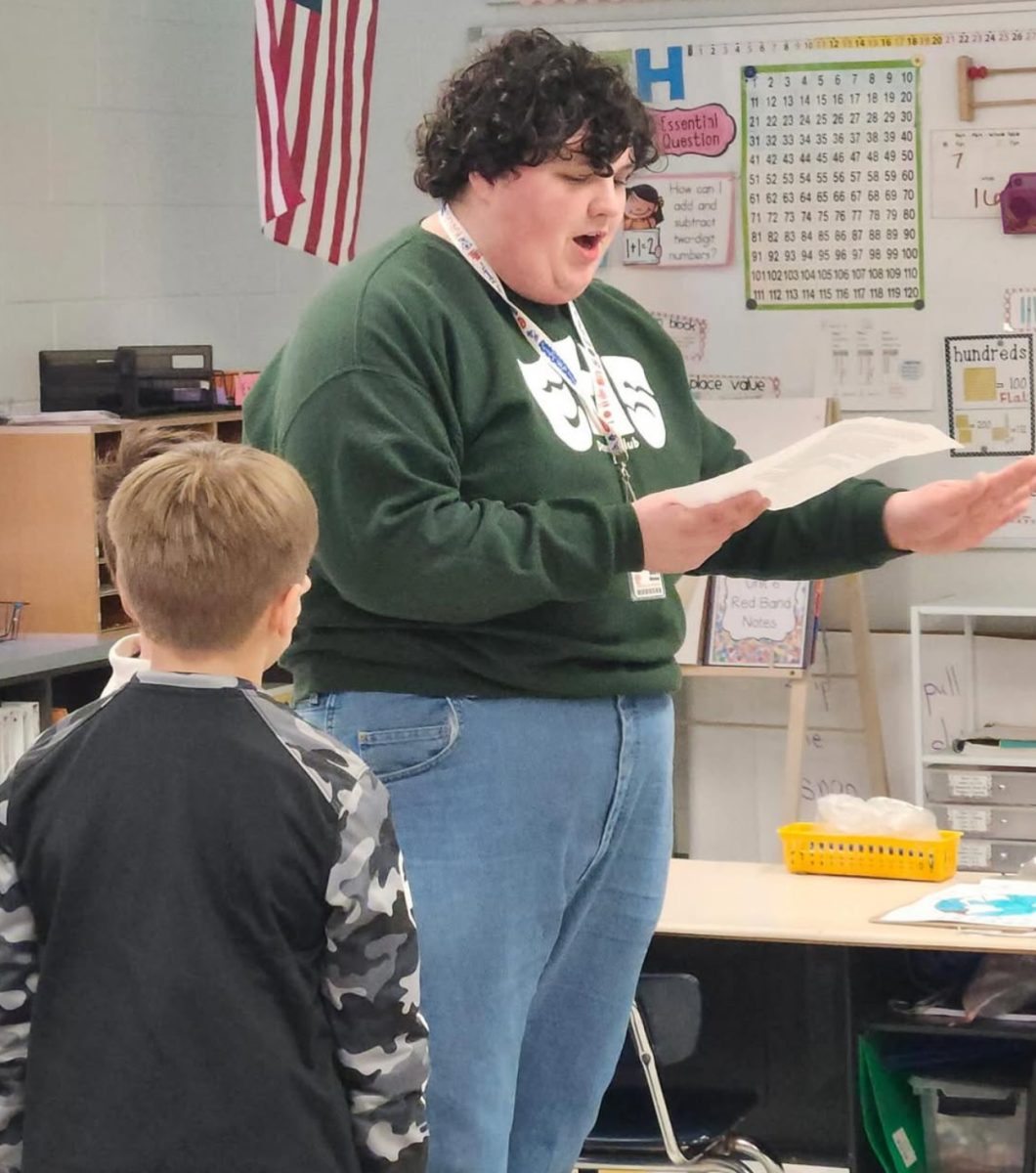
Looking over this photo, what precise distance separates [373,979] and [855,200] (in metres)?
3.80

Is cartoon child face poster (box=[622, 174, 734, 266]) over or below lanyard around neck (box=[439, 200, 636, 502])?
over

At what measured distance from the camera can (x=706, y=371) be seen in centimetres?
507

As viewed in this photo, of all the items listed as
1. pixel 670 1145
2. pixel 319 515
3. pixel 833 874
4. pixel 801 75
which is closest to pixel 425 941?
pixel 319 515

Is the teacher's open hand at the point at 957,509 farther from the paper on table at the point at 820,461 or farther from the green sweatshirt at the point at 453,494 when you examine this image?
the green sweatshirt at the point at 453,494

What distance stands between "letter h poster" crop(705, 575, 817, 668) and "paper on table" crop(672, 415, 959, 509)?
2.94 metres

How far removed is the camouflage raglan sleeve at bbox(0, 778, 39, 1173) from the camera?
1.47 meters

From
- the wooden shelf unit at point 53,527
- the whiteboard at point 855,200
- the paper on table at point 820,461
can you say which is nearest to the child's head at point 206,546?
the paper on table at point 820,461

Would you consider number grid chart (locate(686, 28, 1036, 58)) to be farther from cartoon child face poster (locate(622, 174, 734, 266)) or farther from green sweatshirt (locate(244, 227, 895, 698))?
green sweatshirt (locate(244, 227, 895, 698))

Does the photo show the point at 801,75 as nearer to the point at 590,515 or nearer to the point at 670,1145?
the point at 670,1145

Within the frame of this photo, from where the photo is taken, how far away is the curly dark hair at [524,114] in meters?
1.80

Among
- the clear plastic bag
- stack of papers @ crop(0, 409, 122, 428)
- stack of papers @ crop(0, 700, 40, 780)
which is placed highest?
stack of papers @ crop(0, 409, 122, 428)

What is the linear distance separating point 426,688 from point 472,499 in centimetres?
18

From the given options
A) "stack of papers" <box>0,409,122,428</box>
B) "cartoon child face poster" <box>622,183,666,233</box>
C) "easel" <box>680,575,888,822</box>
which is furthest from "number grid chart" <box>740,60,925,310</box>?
"stack of papers" <box>0,409,122,428</box>

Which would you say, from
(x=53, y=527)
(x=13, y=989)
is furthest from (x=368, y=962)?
(x=53, y=527)
